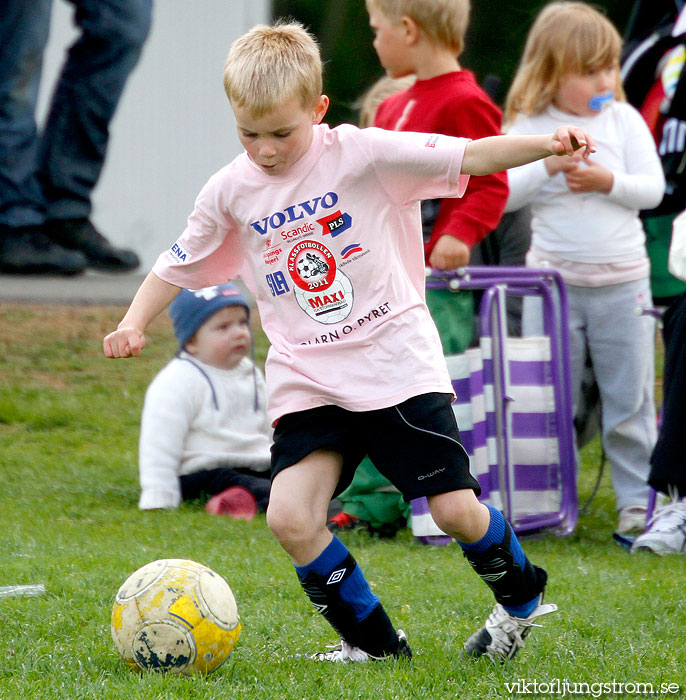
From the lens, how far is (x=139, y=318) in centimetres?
353

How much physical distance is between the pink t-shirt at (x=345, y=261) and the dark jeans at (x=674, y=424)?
201 centimetres

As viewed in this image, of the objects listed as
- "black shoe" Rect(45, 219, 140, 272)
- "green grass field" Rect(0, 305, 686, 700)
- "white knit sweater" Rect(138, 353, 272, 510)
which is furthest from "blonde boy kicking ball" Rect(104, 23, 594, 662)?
"black shoe" Rect(45, 219, 140, 272)

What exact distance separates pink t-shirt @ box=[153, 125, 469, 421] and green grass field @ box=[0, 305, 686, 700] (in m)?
0.78

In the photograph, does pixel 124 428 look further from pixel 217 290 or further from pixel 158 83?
pixel 158 83

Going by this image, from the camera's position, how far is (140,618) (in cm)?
332

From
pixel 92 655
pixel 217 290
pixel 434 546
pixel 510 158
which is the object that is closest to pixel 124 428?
pixel 217 290

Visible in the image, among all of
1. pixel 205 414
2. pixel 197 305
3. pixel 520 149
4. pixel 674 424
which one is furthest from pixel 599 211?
pixel 520 149

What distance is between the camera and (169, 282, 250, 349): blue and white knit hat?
6.11 meters

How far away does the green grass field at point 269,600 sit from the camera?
3.31 metres

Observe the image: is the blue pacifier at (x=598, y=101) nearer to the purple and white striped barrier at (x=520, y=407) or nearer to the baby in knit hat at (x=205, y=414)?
the purple and white striped barrier at (x=520, y=407)

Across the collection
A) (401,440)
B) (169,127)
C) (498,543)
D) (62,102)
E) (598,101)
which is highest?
(598,101)

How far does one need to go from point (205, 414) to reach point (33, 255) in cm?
478

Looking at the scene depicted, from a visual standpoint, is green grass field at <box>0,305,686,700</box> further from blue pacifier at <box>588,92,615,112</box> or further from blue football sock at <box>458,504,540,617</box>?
blue pacifier at <box>588,92,615,112</box>

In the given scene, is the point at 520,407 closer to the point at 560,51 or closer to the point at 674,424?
the point at 674,424
